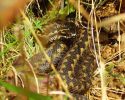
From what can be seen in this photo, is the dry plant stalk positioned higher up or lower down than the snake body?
higher up

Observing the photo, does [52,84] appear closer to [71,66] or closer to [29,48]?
[71,66]

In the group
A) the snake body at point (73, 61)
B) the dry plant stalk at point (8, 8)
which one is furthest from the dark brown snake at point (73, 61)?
the dry plant stalk at point (8, 8)

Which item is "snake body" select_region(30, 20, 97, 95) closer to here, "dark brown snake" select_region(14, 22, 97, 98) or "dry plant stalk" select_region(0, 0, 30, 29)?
"dark brown snake" select_region(14, 22, 97, 98)

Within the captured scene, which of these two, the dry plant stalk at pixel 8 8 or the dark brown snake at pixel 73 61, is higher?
the dry plant stalk at pixel 8 8

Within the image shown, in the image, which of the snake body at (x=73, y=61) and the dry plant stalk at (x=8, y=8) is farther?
the snake body at (x=73, y=61)

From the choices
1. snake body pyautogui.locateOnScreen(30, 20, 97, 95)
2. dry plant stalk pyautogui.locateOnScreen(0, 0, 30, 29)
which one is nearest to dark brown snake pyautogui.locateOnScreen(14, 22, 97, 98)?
snake body pyautogui.locateOnScreen(30, 20, 97, 95)

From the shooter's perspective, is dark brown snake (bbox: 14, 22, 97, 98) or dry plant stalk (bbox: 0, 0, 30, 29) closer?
dry plant stalk (bbox: 0, 0, 30, 29)

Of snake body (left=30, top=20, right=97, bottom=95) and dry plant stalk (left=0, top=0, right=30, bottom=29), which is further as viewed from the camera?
snake body (left=30, top=20, right=97, bottom=95)

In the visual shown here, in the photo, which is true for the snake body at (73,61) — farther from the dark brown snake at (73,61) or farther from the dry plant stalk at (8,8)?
the dry plant stalk at (8,8)

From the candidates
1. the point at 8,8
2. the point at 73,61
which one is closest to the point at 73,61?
the point at 73,61

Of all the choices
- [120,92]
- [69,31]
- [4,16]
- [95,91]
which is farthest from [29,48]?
[4,16]

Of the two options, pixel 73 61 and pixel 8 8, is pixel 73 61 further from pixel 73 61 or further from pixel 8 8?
pixel 8 8

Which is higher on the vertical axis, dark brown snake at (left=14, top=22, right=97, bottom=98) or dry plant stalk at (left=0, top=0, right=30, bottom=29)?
dry plant stalk at (left=0, top=0, right=30, bottom=29)
